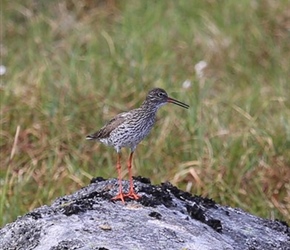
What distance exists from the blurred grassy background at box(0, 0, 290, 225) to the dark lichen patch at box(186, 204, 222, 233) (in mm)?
2323

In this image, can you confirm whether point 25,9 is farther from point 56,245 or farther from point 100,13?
point 56,245

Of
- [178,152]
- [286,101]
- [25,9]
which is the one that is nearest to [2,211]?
[178,152]

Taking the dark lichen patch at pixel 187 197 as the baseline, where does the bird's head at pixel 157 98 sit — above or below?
above

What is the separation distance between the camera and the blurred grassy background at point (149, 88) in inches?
329

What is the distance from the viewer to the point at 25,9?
13.2m

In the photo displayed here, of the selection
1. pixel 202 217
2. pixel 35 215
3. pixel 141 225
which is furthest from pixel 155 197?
pixel 35 215

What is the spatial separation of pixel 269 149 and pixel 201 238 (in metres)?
3.83

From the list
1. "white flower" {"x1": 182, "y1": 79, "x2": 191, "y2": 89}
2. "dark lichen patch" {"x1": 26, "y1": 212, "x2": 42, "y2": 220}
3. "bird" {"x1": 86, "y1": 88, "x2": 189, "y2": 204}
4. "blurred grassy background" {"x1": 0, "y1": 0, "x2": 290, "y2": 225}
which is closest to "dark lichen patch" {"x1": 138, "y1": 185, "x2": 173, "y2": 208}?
"bird" {"x1": 86, "y1": 88, "x2": 189, "y2": 204}

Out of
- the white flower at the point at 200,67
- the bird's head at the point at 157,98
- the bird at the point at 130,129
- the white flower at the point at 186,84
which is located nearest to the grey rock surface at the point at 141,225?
the bird at the point at 130,129

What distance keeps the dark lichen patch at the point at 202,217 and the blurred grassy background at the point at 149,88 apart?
2.32 metres

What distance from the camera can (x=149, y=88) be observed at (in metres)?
9.89

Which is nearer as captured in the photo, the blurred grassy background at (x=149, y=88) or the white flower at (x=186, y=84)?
the blurred grassy background at (x=149, y=88)

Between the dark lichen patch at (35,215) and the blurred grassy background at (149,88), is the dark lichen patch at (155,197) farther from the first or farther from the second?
the blurred grassy background at (149,88)

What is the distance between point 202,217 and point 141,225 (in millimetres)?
488
